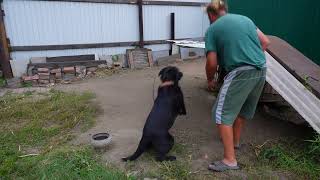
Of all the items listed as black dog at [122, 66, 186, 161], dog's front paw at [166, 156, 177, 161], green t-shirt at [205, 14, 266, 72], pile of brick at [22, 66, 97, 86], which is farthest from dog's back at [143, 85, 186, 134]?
pile of brick at [22, 66, 97, 86]

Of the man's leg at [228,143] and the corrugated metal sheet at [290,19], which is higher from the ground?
the corrugated metal sheet at [290,19]

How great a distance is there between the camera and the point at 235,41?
292 centimetres

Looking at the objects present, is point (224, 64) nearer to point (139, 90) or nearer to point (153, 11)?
point (139, 90)

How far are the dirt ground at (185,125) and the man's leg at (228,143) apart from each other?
116 mm

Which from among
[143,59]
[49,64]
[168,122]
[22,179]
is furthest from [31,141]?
[143,59]

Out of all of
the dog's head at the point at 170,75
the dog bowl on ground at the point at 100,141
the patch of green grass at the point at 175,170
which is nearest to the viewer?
the patch of green grass at the point at 175,170

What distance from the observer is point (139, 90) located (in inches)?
238

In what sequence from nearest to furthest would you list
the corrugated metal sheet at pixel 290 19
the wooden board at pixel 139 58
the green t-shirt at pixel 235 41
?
the green t-shirt at pixel 235 41 < the corrugated metal sheet at pixel 290 19 < the wooden board at pixel 139 58

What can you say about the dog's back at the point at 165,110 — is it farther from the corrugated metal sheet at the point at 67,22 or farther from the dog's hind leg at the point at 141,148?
the corrugated metal sheet at the point at 67,22

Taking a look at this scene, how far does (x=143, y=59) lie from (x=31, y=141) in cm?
503

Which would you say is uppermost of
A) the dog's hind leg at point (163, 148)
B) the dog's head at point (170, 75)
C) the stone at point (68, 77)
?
the dog's head at point (170, 75)

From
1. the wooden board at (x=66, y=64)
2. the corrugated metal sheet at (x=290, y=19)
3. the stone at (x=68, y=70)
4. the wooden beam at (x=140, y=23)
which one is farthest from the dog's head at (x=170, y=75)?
the wooden beam at (x=140, y=23)

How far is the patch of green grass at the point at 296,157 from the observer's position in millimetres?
3223

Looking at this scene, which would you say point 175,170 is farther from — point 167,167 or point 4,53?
point 4,53
